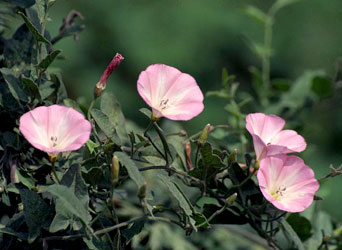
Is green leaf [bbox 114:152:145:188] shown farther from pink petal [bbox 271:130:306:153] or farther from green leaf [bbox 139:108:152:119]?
pink petal [bbox 271:130:306:153]

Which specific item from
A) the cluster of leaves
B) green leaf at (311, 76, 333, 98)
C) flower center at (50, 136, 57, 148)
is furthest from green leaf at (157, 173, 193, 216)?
green leaf at (311, 76, 333, 98)

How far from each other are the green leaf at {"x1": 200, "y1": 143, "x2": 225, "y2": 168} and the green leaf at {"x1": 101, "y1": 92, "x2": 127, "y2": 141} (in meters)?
0.12

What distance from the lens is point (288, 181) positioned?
684 millimetres

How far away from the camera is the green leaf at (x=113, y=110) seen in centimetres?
74

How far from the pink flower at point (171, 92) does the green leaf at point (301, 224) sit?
0.82 feet

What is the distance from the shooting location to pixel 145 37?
2867 millimetres

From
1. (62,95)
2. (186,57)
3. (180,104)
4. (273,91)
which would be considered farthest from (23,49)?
(186,57)

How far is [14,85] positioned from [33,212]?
5.9 inches

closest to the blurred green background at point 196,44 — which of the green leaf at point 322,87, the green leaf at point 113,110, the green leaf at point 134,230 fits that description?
the green leaf at point 322,87

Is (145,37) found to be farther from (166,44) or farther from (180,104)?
(180,104)

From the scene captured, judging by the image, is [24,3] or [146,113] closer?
[146,113]

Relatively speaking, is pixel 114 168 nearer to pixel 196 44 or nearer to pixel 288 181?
pixel 288 181

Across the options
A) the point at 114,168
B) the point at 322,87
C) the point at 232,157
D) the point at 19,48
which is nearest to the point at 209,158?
the point at 232,157

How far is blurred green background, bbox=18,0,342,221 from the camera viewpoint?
9.05ft
